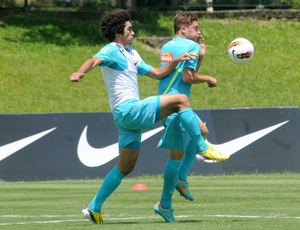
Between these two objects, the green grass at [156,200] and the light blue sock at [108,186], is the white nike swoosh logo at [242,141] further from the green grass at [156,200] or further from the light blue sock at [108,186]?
the light blue sock at [108,186]

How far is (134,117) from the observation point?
33.2 feet

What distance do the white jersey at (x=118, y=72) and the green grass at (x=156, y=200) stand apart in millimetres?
1316

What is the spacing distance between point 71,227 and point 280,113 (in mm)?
10186

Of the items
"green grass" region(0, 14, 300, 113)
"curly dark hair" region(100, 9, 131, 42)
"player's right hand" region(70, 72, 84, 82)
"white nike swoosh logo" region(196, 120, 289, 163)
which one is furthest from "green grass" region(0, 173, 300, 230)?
"green grass" region(0, 14, 300, 113)

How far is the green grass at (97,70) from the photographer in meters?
25.7

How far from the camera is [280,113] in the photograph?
19.5 m

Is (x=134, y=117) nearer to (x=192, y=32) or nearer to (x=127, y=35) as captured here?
(x=127, y=35)

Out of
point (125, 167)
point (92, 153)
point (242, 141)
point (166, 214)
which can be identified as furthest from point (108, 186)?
point (242, 141)

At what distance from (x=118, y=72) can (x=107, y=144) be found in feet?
28.3

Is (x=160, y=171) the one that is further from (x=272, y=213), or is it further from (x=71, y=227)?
(x=71, y=227)

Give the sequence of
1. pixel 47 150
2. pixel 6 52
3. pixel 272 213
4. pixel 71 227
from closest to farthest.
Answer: pixel 71 227
pixel 272 213
pixel 47 150
pixel 6 52

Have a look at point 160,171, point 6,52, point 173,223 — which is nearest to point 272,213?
point 173,223

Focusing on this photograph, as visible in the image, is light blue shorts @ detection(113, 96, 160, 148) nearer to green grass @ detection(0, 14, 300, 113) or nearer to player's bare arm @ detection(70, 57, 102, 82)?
player's bare arm @ detection(70, 57, 102, 82)

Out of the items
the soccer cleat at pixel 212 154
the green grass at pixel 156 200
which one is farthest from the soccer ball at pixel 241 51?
the soccer cleat at pixel 212 154
